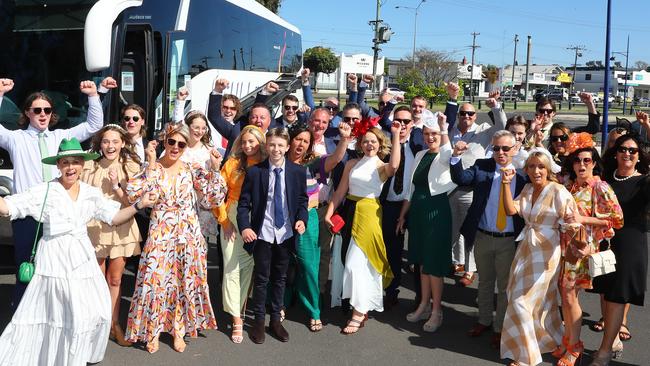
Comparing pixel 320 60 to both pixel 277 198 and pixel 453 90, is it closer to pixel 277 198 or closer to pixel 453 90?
pixel 453 90

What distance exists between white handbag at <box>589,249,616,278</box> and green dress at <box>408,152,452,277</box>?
4.10ft

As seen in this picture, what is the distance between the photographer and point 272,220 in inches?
187

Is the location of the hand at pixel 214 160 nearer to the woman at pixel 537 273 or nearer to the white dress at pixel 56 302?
the white dress at pixel 56 302

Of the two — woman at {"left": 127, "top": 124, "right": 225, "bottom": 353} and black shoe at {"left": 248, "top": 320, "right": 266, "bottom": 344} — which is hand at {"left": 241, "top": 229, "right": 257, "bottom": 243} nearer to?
woman at {"left": 127, "top": 124, "right": 225, "bottom": 353}

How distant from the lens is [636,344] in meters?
4.85

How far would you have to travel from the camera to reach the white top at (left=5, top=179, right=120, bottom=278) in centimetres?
374

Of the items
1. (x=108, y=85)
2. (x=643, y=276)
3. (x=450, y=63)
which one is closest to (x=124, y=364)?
(x=108, y=85)

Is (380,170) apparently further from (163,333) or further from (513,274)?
(163,333)

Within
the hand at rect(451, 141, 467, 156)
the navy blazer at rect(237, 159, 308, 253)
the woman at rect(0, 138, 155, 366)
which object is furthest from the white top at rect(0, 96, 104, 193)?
the hand at rect(451, 141, 467, 156)

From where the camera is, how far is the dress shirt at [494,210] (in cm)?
475

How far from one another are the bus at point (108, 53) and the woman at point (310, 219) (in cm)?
177

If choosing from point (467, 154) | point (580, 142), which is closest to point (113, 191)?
point (467, 154)

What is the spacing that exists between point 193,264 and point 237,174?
0.83 m

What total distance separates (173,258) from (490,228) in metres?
2.55
